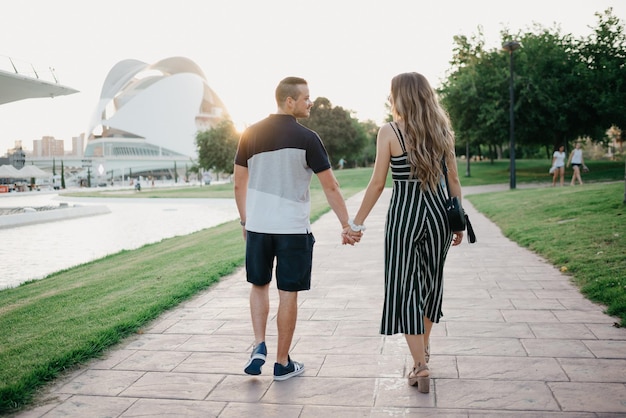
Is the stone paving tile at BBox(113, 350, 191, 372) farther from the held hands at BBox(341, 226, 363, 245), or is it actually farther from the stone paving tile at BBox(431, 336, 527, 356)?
the stone paving tile at BBox(431, 336, 527, 356)

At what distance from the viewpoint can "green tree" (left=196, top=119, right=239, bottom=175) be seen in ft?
178

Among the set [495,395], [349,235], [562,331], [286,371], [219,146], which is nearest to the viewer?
[495,395]

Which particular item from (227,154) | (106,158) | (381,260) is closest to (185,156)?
(106,158)

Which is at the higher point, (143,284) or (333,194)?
(333,194)

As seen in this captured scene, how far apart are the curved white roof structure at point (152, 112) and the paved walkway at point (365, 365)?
297 feet

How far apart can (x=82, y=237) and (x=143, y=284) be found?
9.81 meters

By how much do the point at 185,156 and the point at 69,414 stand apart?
104 meters

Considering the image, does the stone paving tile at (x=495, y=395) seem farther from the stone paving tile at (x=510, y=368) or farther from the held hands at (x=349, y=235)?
the held hands at (x=349, y=235)

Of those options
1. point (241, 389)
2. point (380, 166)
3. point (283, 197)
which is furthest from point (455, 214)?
point (241, 389)

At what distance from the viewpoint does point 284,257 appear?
353 cm

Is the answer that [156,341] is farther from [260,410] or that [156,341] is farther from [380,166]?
[380,166]

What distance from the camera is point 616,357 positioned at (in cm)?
Result: 382

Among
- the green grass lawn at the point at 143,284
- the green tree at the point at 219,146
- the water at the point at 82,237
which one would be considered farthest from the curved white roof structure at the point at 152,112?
the green grass lawn at the point at 143,284

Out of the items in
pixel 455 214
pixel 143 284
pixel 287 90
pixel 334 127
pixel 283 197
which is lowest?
pixel 143 284
